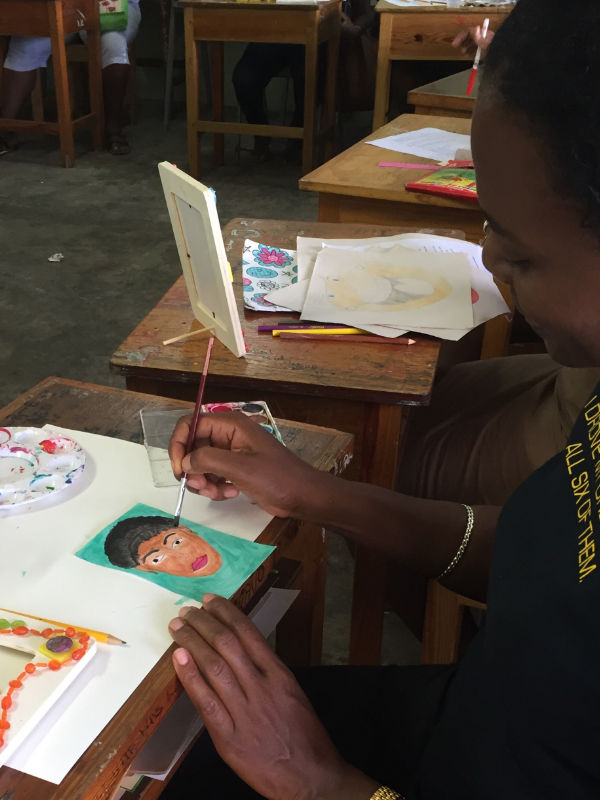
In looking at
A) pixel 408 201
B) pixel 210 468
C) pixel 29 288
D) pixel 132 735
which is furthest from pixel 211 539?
pixel 29 288

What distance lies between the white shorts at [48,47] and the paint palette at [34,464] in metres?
4.19

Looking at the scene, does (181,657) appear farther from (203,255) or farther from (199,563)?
(203,255)

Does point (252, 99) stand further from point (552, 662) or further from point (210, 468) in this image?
point (552, 662)

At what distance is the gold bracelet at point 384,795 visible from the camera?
744 mm

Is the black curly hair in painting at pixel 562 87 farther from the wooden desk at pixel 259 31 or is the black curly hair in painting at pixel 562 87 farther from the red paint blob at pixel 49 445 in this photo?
the wooden desk at pixel 259 31

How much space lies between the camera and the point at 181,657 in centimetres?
69

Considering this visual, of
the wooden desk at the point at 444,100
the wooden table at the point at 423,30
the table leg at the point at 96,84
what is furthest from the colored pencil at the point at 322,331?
the table leg at the point at 96,84

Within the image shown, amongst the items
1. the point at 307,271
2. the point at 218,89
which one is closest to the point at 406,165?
the point at 307,271

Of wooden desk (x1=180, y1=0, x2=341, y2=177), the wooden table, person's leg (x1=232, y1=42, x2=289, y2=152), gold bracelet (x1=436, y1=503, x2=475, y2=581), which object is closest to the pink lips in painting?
gold bracelet (x1=436, y1=503, x2=475, y2=581)

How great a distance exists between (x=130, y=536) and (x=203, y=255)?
52 centimetres

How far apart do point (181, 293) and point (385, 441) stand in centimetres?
48

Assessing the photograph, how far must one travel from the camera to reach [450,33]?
3.39 m

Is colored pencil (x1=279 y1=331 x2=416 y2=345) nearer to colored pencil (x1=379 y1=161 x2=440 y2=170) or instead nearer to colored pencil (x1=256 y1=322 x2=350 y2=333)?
colored pencil (x1=256 y1=322 x2=350 y2=333)

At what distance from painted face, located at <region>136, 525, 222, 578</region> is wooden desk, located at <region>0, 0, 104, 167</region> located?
416 cm
